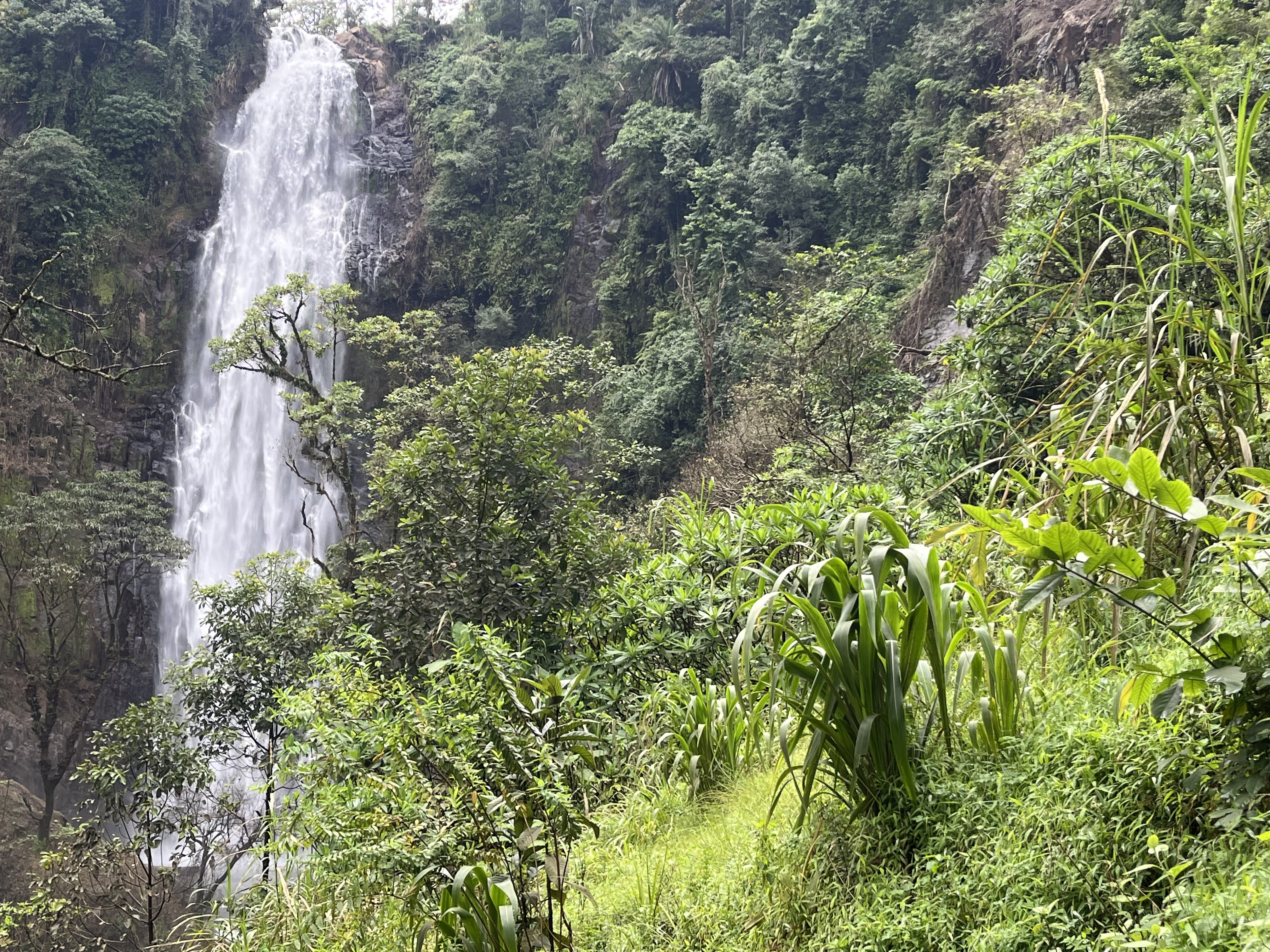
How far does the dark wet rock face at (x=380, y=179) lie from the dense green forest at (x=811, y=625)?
255 inches

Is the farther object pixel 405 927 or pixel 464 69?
pixel 464 69

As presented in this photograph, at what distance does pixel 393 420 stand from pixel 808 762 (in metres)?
9.62

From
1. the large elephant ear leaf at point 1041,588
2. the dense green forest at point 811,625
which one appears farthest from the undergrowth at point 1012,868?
the large elephant ear leaf at point 1041,588

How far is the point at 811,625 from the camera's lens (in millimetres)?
1715

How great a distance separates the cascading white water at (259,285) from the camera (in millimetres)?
15586

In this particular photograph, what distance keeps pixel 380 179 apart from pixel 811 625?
20.6 m

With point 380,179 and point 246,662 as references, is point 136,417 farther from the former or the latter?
point 246,662

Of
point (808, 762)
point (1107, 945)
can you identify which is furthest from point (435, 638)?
point (1107, 945)

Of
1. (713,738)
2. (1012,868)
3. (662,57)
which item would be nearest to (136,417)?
(662,57)

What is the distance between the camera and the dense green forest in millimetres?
1419

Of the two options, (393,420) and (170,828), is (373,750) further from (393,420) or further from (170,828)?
(393,420)

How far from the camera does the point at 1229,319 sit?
1.94 metres

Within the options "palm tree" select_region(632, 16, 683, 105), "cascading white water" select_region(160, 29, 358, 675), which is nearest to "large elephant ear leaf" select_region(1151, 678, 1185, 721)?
"cascading white water" select_region(160, 29, 358, 675)

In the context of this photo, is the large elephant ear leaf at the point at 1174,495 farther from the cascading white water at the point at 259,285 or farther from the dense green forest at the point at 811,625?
the cascading white water at the point at 259,285
